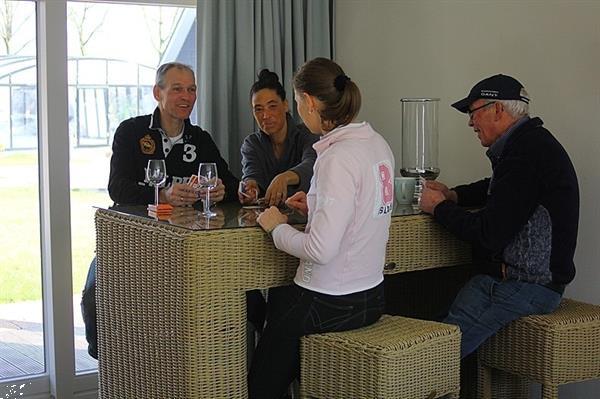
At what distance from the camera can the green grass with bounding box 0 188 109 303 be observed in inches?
151

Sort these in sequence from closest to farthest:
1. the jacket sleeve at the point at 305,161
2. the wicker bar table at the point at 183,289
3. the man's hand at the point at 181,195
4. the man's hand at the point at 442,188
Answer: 1. the wicker bar table at the point at 183,289
2. the man's hand at the point at 181,195
3. the man's hand at the point at 442,188
4. the jacket sleeve at the point at 305,161

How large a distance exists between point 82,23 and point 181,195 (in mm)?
1258

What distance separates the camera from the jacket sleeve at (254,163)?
3.76 meters

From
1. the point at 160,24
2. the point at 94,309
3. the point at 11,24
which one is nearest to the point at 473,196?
the point at 94,309

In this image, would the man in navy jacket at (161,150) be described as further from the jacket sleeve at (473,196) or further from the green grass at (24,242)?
the jacket sleeve at (473,196)

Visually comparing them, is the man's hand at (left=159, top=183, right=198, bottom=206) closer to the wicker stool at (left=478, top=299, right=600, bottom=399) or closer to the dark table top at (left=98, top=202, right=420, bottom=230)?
the dark table top at (left=98, top=202, right=420, bottom=230)

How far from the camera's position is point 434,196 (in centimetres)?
304

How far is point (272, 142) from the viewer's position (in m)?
3.84

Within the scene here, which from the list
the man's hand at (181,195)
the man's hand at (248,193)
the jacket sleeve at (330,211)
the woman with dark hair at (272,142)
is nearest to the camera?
the jacket sleeve at (330,211)

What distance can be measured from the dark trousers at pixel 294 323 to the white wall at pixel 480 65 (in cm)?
115

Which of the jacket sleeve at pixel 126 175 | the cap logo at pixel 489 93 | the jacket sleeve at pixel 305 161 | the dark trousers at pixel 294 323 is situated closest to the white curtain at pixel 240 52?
the jacket sleeve at pixel 305 161

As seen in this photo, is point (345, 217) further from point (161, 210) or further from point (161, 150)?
point (161, 150)

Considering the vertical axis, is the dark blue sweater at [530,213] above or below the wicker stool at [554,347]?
above

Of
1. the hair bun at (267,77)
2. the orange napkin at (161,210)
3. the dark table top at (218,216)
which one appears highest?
the hair bun at (267,77)
